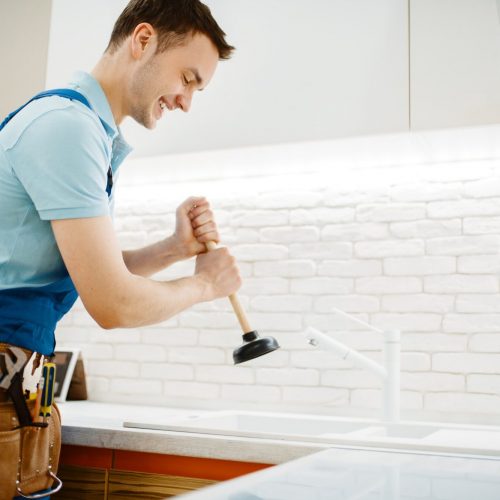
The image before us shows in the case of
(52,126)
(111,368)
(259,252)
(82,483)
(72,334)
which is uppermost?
(52,126)

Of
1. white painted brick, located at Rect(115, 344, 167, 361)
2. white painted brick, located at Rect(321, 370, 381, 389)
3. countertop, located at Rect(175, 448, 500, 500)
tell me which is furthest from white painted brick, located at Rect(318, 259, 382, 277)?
countertop, located at Rect(175, 448, 500, 500)

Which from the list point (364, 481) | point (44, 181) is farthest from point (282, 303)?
point (364, 481)

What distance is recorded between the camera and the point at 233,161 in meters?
2.07

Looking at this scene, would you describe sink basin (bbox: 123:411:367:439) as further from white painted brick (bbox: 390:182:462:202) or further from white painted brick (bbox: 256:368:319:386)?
white painted brick (bbox: 390:182:462:202)

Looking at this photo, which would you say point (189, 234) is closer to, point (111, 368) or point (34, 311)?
point (34, 311)

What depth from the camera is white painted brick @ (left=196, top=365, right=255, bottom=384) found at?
7.13ft

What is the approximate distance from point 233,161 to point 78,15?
0.72 metres

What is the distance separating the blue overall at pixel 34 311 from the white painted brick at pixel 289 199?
3.46ft

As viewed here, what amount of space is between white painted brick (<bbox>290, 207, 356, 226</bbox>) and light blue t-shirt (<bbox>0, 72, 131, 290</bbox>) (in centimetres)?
106

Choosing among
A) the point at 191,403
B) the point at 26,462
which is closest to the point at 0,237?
the point at 26,462

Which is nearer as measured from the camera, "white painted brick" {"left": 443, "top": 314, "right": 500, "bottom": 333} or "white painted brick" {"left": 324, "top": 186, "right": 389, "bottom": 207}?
"white painted brick" {"left": 443, "top": 314, "right": 500, "bottom": 333}

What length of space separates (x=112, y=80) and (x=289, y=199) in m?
0.93

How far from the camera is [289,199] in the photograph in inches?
87.4

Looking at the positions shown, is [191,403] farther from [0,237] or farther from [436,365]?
[0,237]
